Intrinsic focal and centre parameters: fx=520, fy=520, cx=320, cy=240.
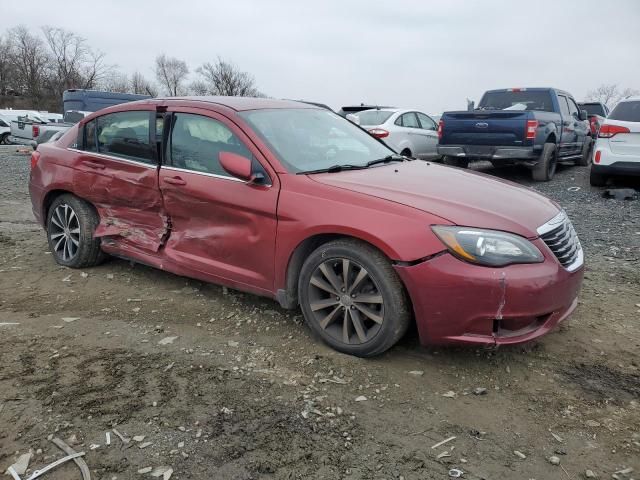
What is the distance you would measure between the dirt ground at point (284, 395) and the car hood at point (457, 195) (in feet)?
2.90

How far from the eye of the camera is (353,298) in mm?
3131

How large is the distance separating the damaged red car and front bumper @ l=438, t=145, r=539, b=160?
5.83m

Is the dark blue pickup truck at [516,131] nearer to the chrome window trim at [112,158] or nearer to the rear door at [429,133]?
the rear door at [429,133]

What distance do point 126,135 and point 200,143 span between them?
885 millimetres

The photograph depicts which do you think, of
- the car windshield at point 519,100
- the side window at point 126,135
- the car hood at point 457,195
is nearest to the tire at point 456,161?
the car windshield at point 519,100

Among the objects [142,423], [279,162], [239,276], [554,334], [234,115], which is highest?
[234,115]

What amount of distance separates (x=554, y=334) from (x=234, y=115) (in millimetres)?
2718

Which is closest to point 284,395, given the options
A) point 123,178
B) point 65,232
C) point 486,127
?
point 123,178

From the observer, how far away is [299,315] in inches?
151

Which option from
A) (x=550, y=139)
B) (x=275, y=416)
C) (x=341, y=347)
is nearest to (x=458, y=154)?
(x=550, y=139)

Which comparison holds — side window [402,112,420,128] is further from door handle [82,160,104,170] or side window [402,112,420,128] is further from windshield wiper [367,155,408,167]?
door handle [82,160,104,170]

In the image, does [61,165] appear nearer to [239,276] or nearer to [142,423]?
[239,276]

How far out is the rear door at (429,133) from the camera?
471 inches

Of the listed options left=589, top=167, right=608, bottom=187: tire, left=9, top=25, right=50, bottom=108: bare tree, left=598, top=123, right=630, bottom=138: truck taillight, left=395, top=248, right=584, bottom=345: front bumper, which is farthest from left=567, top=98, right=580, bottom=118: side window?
left=9, top=25, right=50, bottom=108: bare tree
